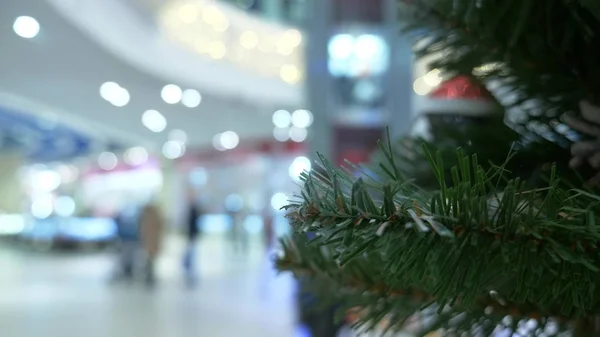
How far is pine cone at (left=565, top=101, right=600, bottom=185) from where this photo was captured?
48cm

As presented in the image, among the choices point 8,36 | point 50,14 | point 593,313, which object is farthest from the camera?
point 50,14

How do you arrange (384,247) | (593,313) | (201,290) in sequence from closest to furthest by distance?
(384,247), (593,313), (201,290)

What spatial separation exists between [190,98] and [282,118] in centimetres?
219

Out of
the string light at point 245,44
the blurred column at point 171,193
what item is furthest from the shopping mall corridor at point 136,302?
the blurred column at point 171,193

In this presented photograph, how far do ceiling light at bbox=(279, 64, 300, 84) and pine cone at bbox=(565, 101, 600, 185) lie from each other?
644 cm

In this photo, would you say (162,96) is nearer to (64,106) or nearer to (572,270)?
(64,106)

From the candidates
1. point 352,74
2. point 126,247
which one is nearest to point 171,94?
point 352,74

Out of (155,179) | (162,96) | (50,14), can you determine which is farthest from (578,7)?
(155,179)

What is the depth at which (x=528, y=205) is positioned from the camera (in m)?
0.35

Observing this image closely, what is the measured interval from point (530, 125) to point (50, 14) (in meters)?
2.00

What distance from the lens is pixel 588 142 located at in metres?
0.49

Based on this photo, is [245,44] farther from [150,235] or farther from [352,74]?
[352,74]

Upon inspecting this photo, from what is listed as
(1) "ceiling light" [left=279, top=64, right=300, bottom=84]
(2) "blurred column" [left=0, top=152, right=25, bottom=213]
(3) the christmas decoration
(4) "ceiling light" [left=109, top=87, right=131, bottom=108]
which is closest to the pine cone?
(3) the christmas decoration

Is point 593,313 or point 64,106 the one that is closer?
point 593,313
